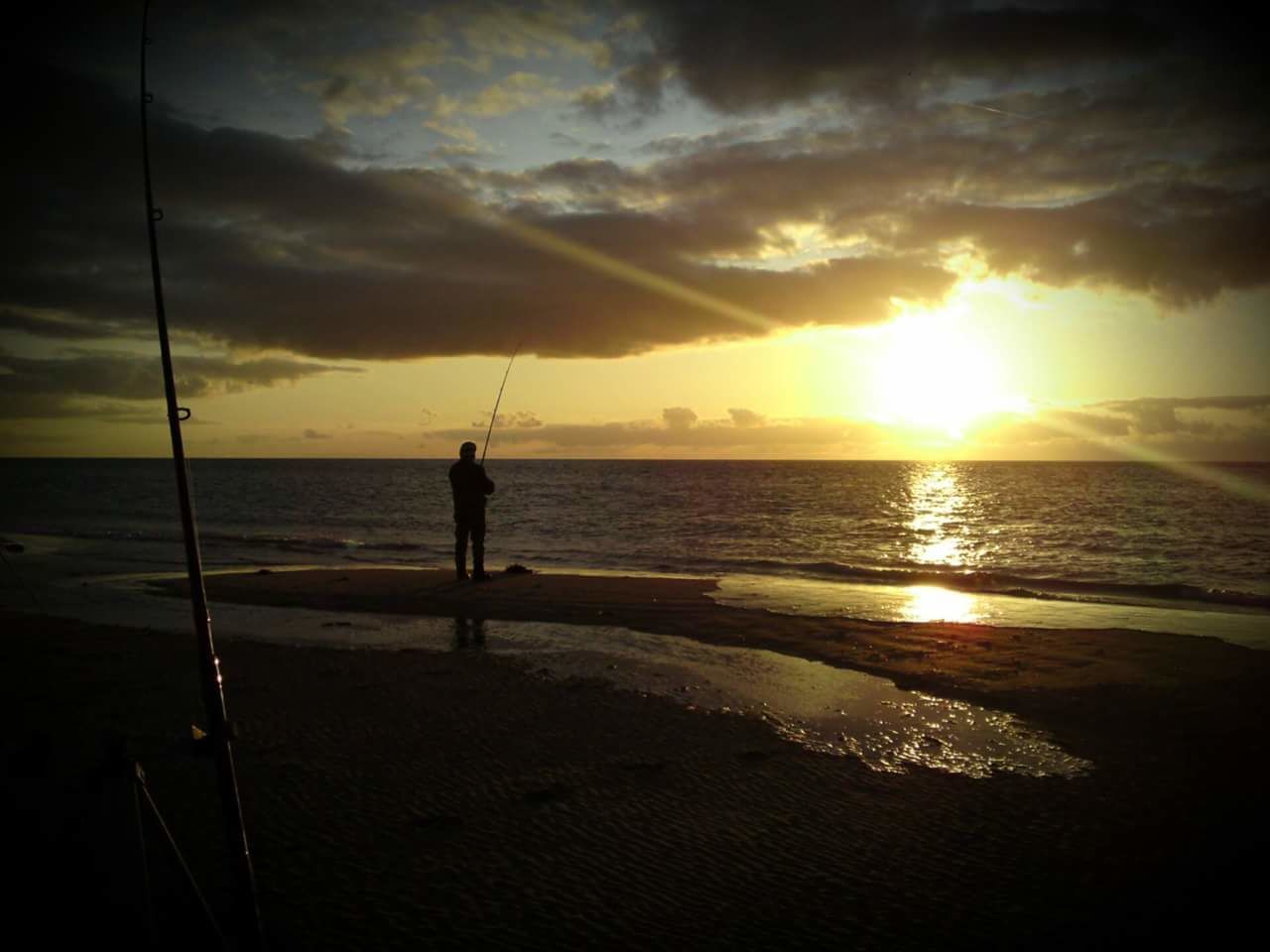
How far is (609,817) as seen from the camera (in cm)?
510

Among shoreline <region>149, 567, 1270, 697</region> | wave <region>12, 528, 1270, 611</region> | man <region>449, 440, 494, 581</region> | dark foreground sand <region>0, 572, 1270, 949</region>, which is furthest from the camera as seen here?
wave <region>12, 528, 1270, 611</region>

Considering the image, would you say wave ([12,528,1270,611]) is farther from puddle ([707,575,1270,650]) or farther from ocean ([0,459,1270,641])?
puddle ([707,575,1270,650])

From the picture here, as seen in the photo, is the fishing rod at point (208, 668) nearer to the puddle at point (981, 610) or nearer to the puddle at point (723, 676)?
the puddle at point (723, 676)

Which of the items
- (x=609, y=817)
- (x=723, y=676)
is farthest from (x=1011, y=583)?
(x=609, y=817)

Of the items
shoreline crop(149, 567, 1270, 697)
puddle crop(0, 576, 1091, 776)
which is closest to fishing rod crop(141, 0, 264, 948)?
puddle crop(0, 576, 1091, 776)

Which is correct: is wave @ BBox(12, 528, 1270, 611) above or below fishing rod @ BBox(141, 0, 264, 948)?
below

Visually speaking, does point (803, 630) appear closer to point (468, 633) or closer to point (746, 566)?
point (468, 633)

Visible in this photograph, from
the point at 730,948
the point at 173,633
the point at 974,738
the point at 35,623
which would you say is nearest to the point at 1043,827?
the point at 974,738

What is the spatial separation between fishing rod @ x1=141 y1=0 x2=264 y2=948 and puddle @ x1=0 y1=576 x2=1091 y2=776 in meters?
4.57

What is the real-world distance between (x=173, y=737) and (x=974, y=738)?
672 centimetres

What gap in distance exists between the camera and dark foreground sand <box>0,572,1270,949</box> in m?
3.81

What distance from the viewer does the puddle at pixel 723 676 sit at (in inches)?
258

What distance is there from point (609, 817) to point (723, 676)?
162 inches

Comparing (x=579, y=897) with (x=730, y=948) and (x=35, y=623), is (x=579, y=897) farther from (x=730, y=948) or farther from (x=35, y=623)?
(x=35, y=623)
